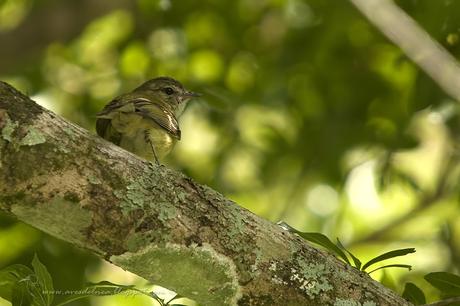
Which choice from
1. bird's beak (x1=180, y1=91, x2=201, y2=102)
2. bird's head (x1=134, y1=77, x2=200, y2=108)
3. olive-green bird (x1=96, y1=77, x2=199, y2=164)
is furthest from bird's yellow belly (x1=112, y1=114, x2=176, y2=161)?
bird's beak (x1=180, y1=91, x2=201, y2=102)

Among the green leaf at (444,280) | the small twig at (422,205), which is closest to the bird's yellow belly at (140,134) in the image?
the green leaf at (444,280)

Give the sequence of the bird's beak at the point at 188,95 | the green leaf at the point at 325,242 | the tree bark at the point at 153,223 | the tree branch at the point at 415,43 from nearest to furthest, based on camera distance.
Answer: the tree bark at the point at 153,223 < the tree branch at the point at 415,43 < the green leaf at the point at 325,242 < the bird's beak at the point at 188,95

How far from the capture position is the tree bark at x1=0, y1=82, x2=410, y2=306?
2705mm

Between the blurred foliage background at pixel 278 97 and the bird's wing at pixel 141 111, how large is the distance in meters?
1.56

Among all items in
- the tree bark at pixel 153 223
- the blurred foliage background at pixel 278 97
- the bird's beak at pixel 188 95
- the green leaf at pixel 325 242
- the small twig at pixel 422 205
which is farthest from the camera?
the small twig at pixel 422 205

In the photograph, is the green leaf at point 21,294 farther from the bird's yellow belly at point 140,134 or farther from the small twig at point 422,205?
the small twig at point 422,205

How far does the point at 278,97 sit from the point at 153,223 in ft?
12.7

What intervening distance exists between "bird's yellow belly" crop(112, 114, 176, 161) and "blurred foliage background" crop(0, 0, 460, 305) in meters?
1.65

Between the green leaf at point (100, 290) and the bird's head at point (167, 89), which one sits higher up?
the bird's head at point (167, 89)

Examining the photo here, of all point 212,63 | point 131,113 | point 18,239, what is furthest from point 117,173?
point 212,63

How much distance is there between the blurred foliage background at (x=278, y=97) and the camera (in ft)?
21.0

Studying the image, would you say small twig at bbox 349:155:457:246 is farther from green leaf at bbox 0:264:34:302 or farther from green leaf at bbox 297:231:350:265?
green leaf at bbox 0:264:34:302

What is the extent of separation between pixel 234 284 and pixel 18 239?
2.31 meters

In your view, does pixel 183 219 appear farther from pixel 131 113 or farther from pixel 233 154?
pixel 233 154
